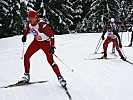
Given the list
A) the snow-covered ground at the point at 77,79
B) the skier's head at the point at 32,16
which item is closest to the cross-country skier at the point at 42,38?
the skier's head at the point at 32,16

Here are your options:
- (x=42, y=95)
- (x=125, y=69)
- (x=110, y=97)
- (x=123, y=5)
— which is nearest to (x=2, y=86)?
(x=42, y=95)

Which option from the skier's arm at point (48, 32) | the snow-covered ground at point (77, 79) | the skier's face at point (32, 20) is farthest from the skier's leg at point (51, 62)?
the skier's face at point (32, 20)

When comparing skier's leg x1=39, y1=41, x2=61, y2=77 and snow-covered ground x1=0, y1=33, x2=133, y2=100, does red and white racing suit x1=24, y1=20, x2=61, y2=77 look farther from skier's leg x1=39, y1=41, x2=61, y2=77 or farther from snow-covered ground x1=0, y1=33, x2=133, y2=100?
snow-covered ground x1=0, y1=33, x2=133, y2=100

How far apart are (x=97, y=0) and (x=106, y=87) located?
81.0ft

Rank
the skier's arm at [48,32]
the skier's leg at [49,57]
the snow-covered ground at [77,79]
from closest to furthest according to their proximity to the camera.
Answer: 1. the snow-covered ground at [77,79]
2. the skier's arm at [48,32]
3. the skier's leg at [49,57]

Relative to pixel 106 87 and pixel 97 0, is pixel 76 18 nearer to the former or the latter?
pixel 97 0

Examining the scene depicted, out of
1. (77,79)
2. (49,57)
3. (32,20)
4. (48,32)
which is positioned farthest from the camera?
(77,79)

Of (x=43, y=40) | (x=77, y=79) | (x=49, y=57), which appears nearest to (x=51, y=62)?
(x=49, y=57)

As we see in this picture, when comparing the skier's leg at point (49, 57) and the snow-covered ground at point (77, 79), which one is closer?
the snow-covered ground at point (77, 79)

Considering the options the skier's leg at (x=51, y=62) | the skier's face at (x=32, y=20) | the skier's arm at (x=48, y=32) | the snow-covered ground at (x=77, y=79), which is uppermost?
the skier's face at (x=32, y=20)

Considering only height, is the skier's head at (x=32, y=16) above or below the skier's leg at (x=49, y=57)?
above

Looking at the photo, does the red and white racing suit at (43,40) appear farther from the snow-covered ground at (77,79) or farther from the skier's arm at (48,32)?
the snow-covered ground at (77,79)

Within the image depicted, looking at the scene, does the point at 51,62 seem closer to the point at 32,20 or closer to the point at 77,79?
the point at 32,20

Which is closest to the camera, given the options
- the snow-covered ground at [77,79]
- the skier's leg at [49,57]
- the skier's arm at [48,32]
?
the snow-covered ground at [77,79]
